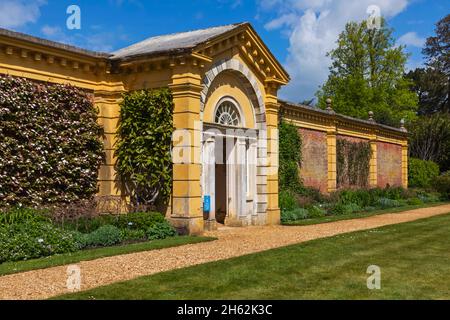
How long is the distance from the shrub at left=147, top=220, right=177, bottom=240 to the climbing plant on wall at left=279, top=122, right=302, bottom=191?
763 cm

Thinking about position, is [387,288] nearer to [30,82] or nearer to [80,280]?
[80,280]

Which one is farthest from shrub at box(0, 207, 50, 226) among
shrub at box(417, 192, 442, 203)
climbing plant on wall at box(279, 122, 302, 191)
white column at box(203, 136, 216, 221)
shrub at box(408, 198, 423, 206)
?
shrub at box(417, 192, 442, 203)

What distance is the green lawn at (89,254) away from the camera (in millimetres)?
8533

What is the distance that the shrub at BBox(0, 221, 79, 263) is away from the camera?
9352 millimetres

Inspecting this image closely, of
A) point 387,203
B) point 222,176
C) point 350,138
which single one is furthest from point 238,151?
point 350,138

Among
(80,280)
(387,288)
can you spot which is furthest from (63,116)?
(387,288)

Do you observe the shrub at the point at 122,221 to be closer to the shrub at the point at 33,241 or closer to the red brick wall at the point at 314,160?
the shrub at the point at 33,241

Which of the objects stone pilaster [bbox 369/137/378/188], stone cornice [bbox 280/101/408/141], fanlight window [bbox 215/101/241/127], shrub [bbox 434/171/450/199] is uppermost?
stone cornice [bbox 280/101/408/141]

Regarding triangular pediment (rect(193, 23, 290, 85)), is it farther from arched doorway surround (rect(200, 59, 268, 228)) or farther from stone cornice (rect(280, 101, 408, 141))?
stone cornice (rect(280, 101, 408, 141))

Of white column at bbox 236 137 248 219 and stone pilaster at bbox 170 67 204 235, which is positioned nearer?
stone pilaster at bbox 170 67 204 235

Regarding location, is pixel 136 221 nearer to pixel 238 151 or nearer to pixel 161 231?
pixel 161 231

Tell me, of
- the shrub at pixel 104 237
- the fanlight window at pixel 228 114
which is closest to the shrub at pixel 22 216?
the shrub at pixel 104 237

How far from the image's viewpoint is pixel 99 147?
1360 centimetres

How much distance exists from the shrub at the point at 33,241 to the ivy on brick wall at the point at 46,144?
4.61ft
